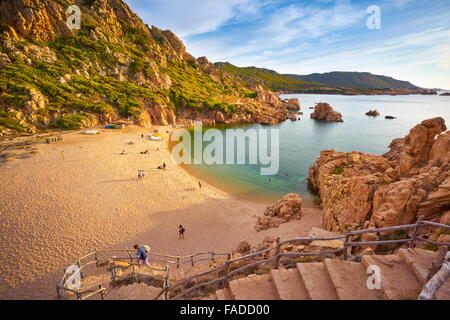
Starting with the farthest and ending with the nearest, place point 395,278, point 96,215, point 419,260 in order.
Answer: point 96,215, point 419,260, point 395,278

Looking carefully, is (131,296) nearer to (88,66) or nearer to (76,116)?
(76,116)

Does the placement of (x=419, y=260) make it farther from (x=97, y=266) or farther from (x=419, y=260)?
(x=97, y=266)

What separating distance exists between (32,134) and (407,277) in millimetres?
53741

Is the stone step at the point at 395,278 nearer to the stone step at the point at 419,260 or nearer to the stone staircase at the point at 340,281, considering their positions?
the stone staircase at the point at 340,281

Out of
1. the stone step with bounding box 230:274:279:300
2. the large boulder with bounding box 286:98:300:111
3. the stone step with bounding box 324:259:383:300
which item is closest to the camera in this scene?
the stone step with bounding box 324:259:383:300

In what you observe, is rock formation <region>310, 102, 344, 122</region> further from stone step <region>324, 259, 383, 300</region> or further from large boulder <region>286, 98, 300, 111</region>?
stone step <region>324, 259, 383, 300</region>

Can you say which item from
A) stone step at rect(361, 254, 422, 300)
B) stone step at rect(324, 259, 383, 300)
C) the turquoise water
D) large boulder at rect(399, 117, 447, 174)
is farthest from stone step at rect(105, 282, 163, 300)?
the turquoise water

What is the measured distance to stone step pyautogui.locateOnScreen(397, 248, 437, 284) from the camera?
534 cm

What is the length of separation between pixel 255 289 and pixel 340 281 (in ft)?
7.18

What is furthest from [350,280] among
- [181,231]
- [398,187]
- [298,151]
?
[298,151]

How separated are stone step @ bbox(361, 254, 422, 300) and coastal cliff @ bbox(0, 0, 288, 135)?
5397 centimetres

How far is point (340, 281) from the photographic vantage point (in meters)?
5.46

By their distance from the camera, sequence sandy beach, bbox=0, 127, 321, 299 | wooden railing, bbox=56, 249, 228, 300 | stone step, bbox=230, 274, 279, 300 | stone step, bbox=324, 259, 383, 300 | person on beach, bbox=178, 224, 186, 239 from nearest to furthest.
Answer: stone step, bbox=324, 259, 383, 300 < stone step, bbox=230, 274, 279, 300 < wooden railing, bbox=56, 249, 228, 300 < sandy beach, bbox=0, 127, 321, 299 < person on beach, bbox=178, 224, 186, 239
